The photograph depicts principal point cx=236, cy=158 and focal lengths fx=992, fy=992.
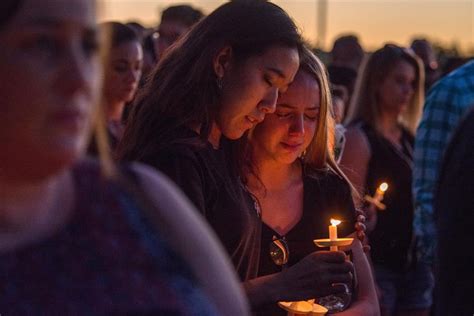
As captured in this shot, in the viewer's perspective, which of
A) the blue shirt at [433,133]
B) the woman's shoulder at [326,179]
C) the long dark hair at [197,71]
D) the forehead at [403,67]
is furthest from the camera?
the forehead at [403,67]

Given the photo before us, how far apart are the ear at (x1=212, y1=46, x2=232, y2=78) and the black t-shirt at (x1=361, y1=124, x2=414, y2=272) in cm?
284

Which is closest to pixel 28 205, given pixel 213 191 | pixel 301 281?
pixel 213 191

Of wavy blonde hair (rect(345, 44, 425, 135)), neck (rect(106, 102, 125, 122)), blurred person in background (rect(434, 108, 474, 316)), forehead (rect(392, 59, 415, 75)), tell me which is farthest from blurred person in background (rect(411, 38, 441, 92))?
blurred person in background (rect(434, 108, 474, 316))

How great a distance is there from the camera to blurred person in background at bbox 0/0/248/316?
1393 millimetres

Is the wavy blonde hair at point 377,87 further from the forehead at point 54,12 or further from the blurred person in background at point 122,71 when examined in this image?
the forehead at point 54,12

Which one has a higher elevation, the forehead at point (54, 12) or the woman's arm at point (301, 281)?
the forehead at point (54, 12)

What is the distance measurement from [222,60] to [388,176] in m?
3.02

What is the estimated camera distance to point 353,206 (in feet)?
12.0

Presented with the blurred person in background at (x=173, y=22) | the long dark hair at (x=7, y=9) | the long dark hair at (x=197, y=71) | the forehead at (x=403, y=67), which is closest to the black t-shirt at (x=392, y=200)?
the forehead at (x=403, y=67)

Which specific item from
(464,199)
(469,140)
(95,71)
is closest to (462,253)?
(464,199)

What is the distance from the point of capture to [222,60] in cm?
331

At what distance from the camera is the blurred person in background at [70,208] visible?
1393 mm

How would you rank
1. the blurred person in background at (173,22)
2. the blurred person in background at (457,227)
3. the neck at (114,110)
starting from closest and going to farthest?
the blurred person in background at (457,227), the neck at (114,110), the blurred person in background at (173,22)

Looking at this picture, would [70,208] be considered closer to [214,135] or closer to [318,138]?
[214,135]
